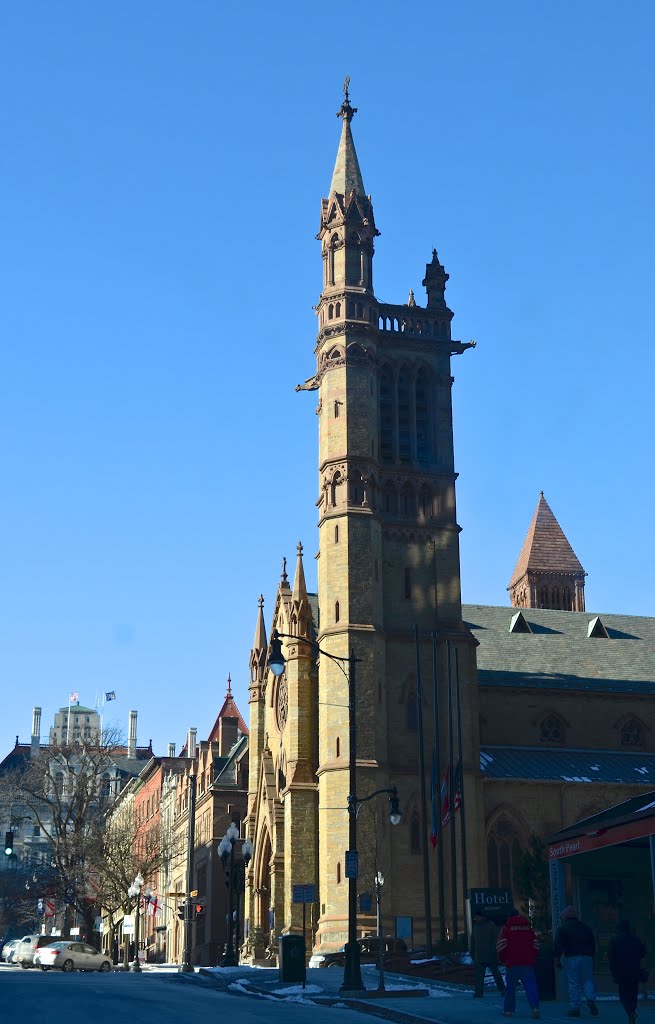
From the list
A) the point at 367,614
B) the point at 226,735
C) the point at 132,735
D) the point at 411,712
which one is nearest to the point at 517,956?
the point at 367,614

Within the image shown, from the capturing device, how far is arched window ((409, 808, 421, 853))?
5631 centimetres

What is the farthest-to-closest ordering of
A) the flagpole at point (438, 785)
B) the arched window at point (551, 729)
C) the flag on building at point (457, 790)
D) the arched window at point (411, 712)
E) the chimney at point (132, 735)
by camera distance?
1. the chimney at point (132, 735)
2. the arched window at point (551, 729)
3. the arched window at point (411, 712)
4. the flagpole at point (438, 785)
5. the flag on building at point (457, 790)

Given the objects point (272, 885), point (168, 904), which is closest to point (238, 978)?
point (272, 885)

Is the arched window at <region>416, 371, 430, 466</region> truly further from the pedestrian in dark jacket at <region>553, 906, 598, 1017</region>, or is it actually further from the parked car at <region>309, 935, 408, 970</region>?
the pedestrian in dark jacket at <region>553, 906, 598, 1017</region>

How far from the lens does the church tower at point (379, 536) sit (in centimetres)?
5603

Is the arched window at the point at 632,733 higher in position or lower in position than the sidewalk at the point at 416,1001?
higher

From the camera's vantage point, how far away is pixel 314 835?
193ft

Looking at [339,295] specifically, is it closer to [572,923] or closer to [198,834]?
[198,834]

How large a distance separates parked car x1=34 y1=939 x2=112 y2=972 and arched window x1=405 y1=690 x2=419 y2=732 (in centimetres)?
1654

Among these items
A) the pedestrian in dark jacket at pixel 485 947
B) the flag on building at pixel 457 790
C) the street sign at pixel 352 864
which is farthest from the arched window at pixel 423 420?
the pedestrian in dark jacket at pixel 485 947

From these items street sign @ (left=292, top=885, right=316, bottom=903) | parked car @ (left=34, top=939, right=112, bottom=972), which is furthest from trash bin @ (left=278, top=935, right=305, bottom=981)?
parked car @ (left=34, top=939, right=112, bottom=972)

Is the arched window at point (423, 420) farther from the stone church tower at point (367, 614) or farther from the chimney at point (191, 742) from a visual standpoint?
the chimney at point (191, 742)

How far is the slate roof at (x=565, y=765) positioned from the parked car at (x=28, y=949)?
21077mm

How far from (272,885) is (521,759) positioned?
13499 millimetres
